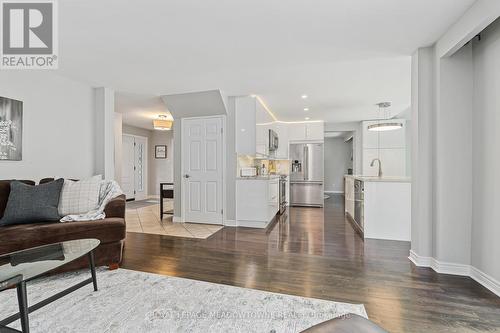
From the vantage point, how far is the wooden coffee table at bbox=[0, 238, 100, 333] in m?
1.30

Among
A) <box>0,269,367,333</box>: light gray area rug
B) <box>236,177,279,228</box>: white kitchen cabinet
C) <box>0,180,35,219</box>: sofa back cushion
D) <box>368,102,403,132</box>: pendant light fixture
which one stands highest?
<box>368,102,403,132</box>: pendant light fixture

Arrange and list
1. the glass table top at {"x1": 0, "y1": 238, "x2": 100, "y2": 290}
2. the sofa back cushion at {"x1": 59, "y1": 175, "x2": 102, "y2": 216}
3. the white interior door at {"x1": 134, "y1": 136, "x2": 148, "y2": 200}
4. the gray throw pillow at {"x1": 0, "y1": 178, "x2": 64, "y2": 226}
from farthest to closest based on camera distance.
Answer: the white interior door at {"x1": 134, "y1": 136, "x2": 148, "y2": 200} → the sofa back cushion at {"x1": 59, "y1": 175, "x2": 102, "y2": 216} → the gray throw pillow at {"x1": 0, "y1": 178, "x2": 64, "y2": 226} → the glass table top at {"x1": 0, "y1": 238, "x2": 100, "y2": 290}

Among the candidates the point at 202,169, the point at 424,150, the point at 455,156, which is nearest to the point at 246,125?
the point at 202,169

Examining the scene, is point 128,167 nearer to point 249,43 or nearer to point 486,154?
point 249,43

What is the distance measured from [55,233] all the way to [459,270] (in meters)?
3.97

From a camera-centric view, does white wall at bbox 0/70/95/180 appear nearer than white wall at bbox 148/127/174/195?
Yes

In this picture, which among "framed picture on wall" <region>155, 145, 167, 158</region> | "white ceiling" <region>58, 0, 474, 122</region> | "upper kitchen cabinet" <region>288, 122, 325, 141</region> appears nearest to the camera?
"white ceiling" <region>58, 0, 474, 122</region>

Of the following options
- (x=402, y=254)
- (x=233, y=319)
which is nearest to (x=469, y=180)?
(x=402, y=254)

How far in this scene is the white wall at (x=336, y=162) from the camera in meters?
9.76

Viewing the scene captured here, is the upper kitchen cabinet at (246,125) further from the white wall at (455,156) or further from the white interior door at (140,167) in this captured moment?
the white interior door at (140,167)

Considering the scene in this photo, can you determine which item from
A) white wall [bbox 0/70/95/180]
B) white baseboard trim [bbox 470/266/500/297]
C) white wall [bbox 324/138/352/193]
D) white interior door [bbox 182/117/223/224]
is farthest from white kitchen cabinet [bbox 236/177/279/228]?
white wall [bbox 324/138/352/193]

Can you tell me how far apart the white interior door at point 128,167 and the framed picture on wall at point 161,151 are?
2.88 feet

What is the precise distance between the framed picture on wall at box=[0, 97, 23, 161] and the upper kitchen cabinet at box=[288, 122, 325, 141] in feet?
18.6

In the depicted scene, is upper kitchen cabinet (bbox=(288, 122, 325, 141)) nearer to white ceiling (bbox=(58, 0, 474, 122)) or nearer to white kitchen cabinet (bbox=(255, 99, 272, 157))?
white kitchen cabinet (bbox=(255, 99, 272, 157))
